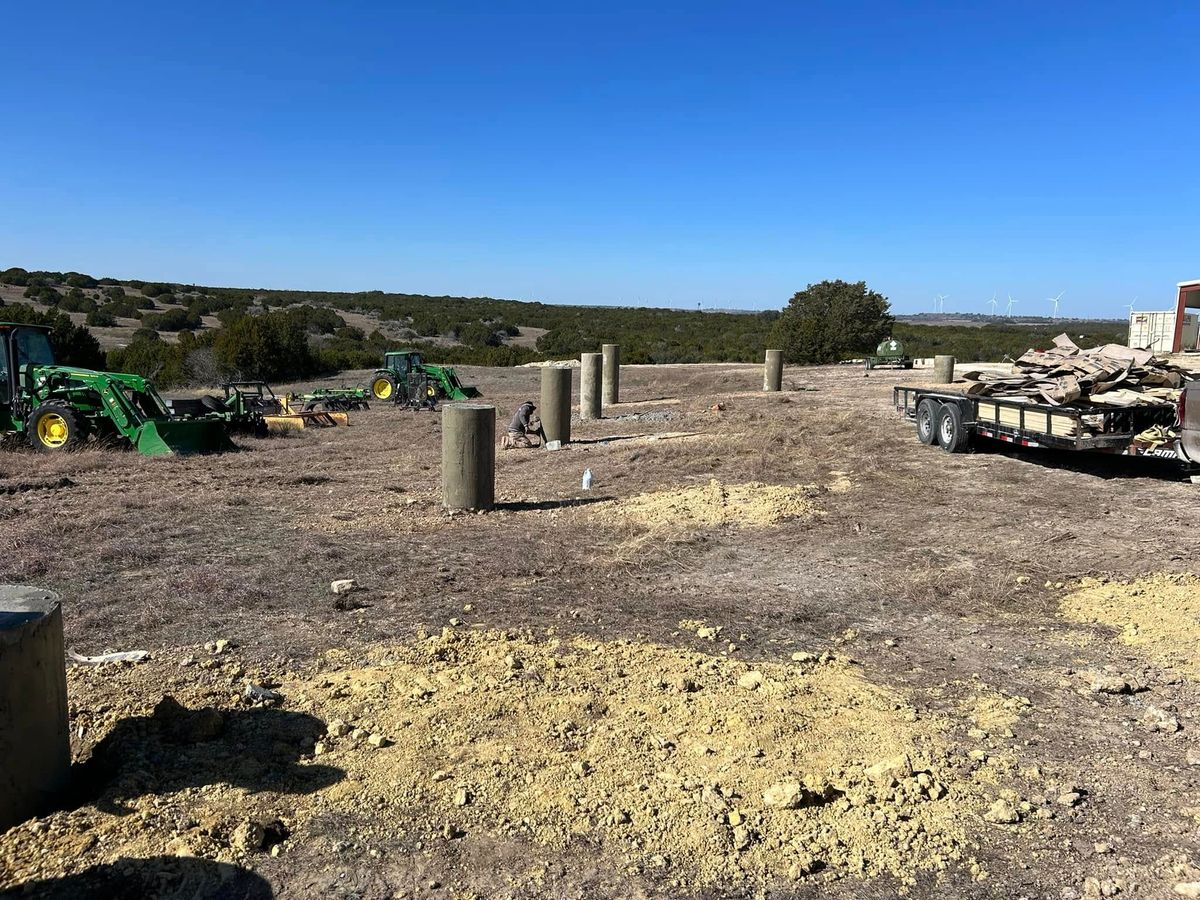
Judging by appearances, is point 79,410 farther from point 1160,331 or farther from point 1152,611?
point 1160,331

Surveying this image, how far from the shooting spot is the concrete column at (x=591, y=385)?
65.4 ft

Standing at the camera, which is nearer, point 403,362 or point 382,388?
point 403,362

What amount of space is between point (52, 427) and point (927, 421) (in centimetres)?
1349

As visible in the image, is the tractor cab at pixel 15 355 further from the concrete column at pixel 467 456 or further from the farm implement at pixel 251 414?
the concrete column at pixel 467 456

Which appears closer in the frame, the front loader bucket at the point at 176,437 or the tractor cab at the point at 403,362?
the front loader bucket at the point at 176,437

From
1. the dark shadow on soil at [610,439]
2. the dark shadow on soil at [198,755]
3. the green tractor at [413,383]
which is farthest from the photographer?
the green tractor at [413,383]

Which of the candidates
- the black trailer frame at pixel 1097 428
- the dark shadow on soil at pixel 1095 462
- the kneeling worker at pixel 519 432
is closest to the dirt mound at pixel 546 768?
the black trailer frame at pixel 1097 428

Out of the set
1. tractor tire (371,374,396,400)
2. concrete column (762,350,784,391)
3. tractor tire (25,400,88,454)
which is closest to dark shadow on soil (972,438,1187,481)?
concrete column (762,350,784,391)

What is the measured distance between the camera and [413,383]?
23.6 metres

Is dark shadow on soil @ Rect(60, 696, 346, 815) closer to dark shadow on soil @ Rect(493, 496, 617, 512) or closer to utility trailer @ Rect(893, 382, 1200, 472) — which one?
dark shadow on soil @ Rect(493, 496, 617, 512)

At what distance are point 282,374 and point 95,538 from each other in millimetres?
29102

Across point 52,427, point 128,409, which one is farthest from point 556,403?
point 52,427

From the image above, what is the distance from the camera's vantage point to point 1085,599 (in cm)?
623

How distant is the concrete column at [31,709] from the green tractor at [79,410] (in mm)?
10948
